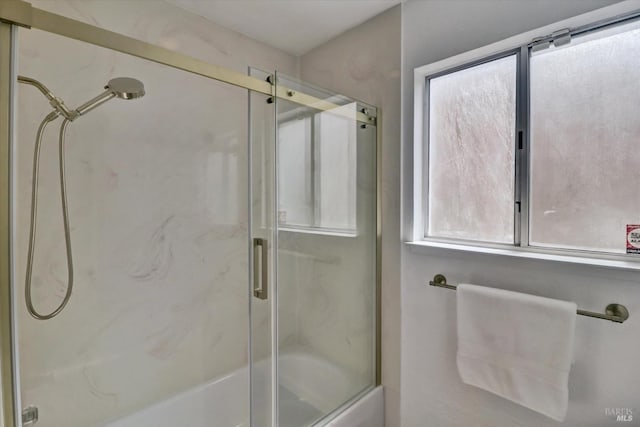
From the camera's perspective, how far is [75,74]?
1353 millimetres

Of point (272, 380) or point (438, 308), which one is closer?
point (272, 380)

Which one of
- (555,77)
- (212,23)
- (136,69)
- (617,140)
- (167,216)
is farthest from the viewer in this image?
(212,23)

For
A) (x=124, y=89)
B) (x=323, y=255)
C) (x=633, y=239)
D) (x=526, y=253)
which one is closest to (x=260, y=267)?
(x=323, y=255)

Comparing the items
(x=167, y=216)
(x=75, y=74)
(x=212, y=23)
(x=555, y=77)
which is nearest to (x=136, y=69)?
(x=75, y=74)

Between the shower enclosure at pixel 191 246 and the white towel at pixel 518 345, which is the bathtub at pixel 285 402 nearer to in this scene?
the shower enclosure at pixel 191 246

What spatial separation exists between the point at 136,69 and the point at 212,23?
57 cm

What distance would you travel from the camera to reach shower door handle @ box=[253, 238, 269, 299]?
1263 millimetres

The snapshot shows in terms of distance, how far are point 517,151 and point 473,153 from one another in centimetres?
20

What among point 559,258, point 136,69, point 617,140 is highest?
point 136,69

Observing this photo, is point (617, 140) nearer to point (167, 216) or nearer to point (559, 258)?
point (559, 258)

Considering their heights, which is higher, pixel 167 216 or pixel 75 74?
pixel 75 74

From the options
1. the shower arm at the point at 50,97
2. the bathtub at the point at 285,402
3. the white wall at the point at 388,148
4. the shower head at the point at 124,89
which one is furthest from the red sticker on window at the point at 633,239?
the shower arm at the point at 50,97

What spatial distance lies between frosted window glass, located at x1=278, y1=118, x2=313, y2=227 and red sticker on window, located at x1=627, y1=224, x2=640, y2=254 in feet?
4.01

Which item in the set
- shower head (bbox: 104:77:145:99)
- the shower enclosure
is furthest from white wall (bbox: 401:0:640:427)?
shower head (bbox: 104:77:145:99)
